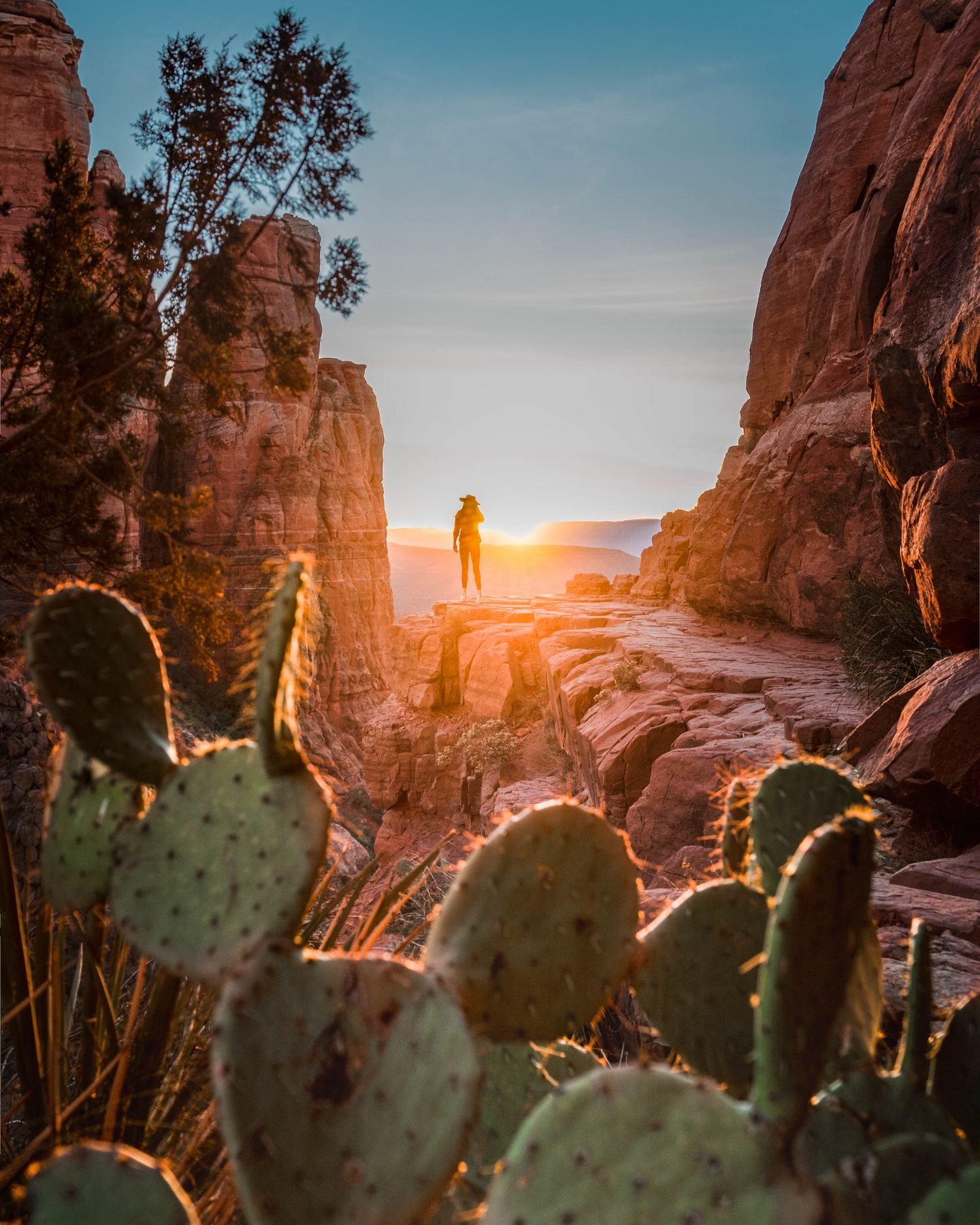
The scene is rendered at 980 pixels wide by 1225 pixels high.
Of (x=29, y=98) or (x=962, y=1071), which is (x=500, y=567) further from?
(x=962, y=1071)

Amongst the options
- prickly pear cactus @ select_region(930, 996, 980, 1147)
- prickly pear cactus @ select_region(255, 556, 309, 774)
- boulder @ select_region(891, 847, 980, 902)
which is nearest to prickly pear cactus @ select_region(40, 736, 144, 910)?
prickly pear cactus @ select_region(255, 556, 309, 774)

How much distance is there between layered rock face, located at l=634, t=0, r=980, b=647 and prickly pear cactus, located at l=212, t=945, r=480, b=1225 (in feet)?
17.2

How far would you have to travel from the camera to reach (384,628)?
36.7 meters

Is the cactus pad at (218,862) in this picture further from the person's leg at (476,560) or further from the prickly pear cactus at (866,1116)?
the person's leg at (476,560)

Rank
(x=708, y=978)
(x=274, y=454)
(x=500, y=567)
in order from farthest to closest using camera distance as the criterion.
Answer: (x=500, y=567) → (x=274, y=454) → (x=708, y=978)

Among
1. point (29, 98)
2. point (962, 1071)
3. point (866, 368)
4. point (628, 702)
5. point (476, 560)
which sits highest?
point (29, 98)

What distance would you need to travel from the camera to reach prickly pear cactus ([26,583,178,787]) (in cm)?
161

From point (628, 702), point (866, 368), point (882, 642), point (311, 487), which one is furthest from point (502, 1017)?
point (311, 487)

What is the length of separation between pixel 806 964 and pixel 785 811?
26.0 inches

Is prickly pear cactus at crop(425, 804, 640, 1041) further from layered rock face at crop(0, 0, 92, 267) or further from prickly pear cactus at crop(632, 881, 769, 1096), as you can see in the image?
layered rock face at crop(0, 0, 92, 267)

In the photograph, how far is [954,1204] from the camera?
965mm

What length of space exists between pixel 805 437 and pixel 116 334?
385 inches

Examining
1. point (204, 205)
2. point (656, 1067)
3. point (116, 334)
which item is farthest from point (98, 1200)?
point (204, 205)

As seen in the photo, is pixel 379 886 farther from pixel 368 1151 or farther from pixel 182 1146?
pixel 368 1151
